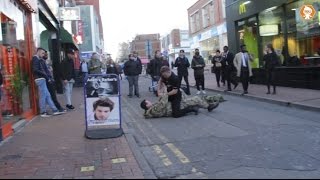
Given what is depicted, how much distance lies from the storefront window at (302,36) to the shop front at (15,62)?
907 centimetres

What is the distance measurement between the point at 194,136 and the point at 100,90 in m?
1.90

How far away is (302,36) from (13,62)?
10354mm

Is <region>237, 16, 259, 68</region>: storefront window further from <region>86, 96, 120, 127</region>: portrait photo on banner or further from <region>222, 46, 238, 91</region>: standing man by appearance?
<region>86, 96, 120, 127</region>: portrait photo on banner

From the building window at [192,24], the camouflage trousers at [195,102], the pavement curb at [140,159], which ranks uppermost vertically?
the building window at [192,24]

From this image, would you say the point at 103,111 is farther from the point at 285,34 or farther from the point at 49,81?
the point at 285,34

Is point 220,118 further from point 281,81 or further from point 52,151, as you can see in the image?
point 281,81

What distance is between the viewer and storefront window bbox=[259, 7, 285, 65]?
61.8 ft

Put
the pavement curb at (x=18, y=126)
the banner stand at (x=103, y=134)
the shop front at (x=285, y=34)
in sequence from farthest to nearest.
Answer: the shop front at (x=285, y=34)
the pavement curb at (x=18, y=126)
the banner stand at (x=103, y=134)

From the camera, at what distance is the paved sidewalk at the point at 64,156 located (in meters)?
6.38

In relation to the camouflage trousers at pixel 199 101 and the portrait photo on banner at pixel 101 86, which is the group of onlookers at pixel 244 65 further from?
the portrait photo on banner at pixel 101 86

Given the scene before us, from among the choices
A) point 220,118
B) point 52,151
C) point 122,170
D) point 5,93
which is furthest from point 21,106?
point 122,170

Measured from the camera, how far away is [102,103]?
29.7ft

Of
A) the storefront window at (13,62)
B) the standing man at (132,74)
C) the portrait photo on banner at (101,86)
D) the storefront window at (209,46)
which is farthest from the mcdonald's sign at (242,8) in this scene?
the storefront window at (209,46)

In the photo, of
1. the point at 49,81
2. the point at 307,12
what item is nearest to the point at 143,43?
the point at 307,12
